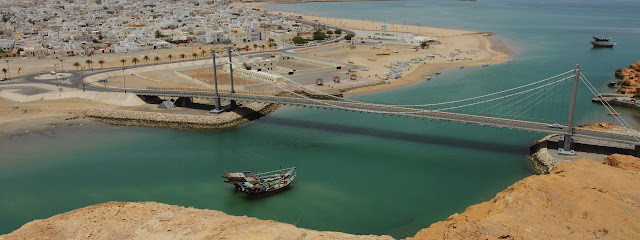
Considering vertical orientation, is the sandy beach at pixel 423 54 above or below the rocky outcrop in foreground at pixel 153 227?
above

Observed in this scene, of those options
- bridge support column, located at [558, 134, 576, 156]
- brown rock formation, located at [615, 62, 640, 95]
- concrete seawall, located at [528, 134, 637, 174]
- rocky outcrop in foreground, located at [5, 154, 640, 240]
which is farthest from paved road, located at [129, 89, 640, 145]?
brown rock formation, located at [615, 62, 640, 95]

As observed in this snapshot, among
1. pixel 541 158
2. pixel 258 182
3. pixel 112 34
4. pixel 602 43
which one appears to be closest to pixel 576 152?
pixel 541 158

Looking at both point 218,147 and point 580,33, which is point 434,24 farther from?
point 218,147

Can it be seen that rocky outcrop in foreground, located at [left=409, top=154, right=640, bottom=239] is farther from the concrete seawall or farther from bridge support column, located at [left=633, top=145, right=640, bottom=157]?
bridge support column, located at [left=633, top=145, right=640, bottom=157]

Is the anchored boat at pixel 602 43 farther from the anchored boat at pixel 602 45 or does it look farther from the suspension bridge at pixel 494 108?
the suspension bridge at pixel 494 108

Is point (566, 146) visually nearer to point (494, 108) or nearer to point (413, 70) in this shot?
point (494, 108)

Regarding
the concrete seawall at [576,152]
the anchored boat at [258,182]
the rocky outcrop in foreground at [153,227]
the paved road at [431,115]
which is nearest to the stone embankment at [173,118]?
the paved road at [431,115]
